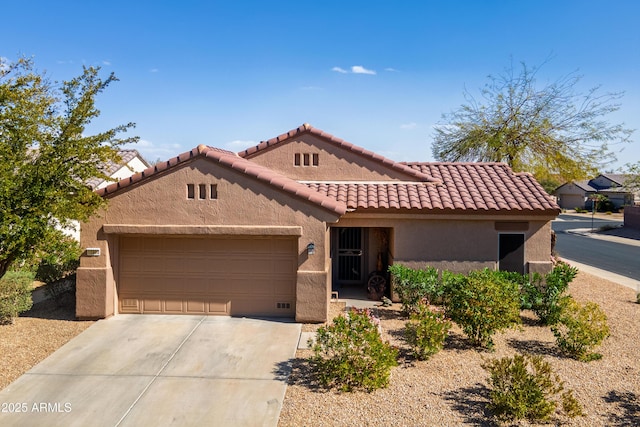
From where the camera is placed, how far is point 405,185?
14.2 m

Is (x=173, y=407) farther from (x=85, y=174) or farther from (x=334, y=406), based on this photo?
(x=85, y=174)

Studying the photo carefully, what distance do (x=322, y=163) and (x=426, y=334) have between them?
27.3ft

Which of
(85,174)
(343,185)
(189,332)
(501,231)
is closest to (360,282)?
(343,185)

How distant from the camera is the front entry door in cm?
1420

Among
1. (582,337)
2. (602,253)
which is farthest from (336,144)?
(602,253)

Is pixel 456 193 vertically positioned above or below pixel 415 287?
above

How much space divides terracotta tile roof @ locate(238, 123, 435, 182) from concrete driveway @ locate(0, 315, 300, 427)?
7113mm

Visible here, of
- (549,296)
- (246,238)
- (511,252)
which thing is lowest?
(549,296)

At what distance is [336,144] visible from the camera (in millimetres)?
14875

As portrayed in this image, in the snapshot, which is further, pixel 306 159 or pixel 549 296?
pixel 306 159

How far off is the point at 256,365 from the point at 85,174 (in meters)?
5.60

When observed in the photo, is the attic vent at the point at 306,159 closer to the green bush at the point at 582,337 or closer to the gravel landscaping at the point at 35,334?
the gravel landscaping at the point at 35,334

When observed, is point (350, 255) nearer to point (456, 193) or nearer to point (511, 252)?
point (456, 193)

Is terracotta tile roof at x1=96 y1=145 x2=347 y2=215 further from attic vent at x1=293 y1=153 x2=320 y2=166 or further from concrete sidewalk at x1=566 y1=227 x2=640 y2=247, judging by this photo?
concrete sidewalk at x1=566 y1=227 x2=640 y2=247
